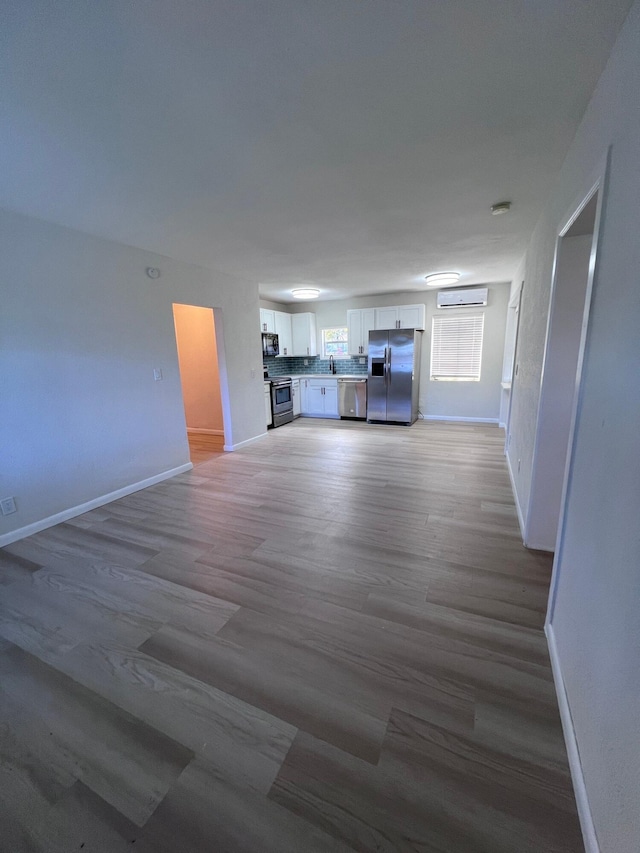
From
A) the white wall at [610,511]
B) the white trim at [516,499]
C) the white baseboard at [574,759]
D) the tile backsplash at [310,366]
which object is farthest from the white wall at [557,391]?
the tile backsplash at [310,366]

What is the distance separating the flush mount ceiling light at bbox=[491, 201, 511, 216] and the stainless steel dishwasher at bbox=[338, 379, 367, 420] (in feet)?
13.0

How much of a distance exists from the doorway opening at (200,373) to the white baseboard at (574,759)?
4786 mm

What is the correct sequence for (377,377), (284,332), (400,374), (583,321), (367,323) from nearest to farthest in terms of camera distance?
(583,321)
(400,374)
(377,377)
(367,323)
(284,332)

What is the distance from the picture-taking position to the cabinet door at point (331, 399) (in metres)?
6.80

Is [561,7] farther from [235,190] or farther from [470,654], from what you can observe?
[470,654]

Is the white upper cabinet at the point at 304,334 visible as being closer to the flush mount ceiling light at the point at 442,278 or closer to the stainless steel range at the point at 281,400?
the stainless steel range at the point at 281,400

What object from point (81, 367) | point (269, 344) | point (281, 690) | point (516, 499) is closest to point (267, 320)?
point (269, 344)

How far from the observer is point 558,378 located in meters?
2.01

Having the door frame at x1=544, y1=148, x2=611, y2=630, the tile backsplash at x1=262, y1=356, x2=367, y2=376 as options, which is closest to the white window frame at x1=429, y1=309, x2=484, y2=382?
the tile backsplash at x1=262, y1=356, x2=367, y2=376

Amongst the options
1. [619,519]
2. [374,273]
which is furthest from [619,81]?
[374,273]

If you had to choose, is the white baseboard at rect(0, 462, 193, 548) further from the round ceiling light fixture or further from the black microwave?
the round ceiling light fixture

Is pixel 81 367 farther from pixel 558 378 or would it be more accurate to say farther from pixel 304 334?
pixel 304 334

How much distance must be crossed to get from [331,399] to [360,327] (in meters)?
1.56

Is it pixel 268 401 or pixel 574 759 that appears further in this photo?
pixel 268 401
